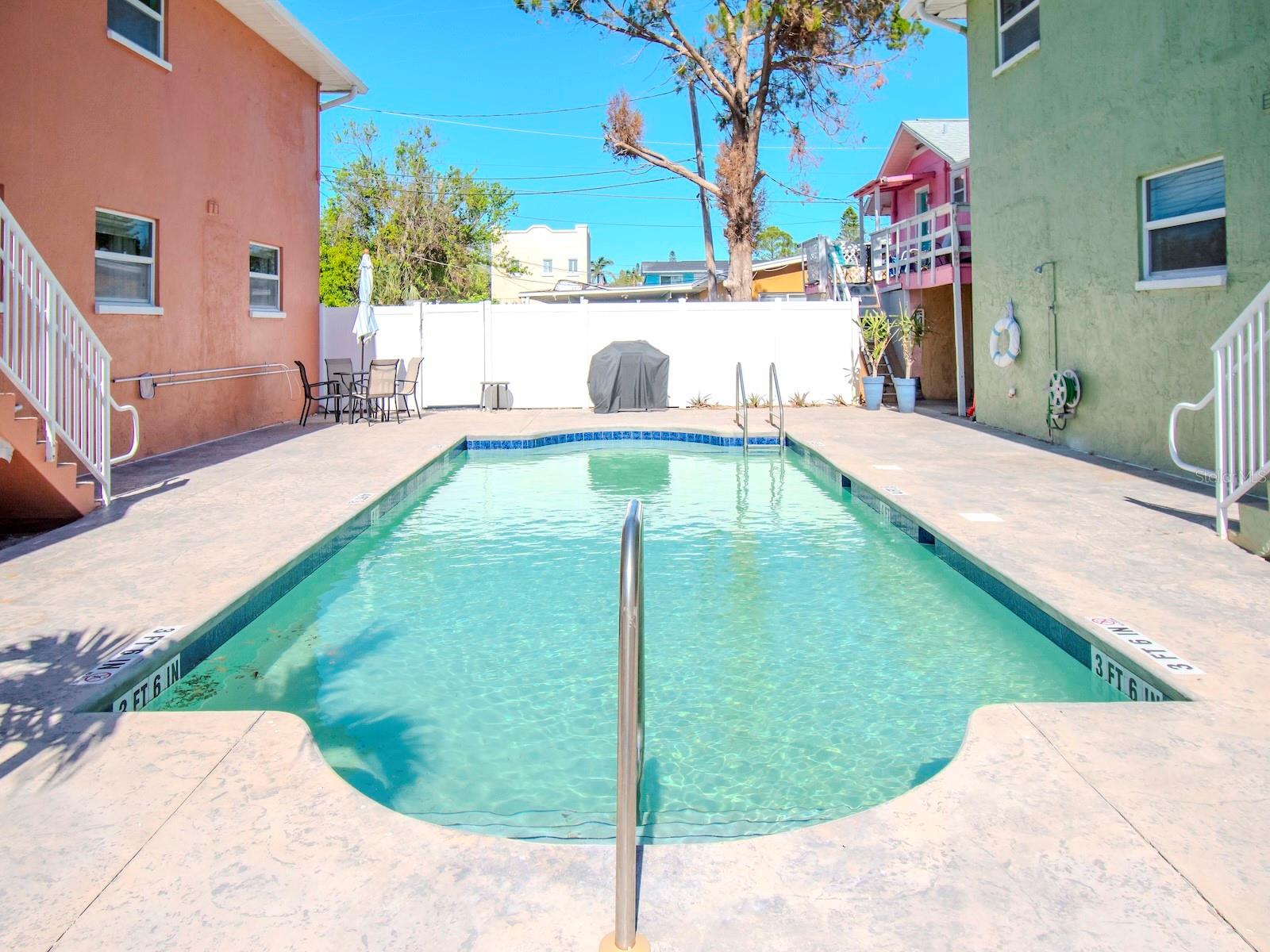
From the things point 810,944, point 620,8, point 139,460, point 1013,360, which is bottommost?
point 810,944

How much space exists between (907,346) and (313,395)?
31.0 feet

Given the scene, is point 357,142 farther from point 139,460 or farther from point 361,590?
point 361,590

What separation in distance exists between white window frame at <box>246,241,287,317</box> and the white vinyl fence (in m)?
2.34

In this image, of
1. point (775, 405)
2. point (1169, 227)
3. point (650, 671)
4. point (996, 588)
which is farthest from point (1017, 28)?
point (650, 671)

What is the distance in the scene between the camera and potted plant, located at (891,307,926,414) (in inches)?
597

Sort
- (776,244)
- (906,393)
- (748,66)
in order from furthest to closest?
(776,244), (748,66), (906,393)

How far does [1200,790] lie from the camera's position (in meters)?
2.68

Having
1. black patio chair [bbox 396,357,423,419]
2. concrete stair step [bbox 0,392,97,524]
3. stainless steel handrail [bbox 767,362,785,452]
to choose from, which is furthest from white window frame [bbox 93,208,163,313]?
stainless steel handrail [bbox 767,362,785,452]

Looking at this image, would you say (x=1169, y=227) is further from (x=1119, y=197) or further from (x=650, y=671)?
(x=650, y=671)

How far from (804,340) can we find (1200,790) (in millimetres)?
14436

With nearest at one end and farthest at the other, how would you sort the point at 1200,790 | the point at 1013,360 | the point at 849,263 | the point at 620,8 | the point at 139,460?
the point at 1200,790
the point at 139,460
the point at 1013,360
the point at 620,8
the point at 849,263

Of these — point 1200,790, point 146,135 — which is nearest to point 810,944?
point 1200,790

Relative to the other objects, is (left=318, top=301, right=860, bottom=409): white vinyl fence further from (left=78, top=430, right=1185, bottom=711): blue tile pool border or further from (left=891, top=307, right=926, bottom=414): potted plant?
(left=78, top=430, right=1185, bottom=711): blue tile pool border

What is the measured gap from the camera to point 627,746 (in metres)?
2.04
